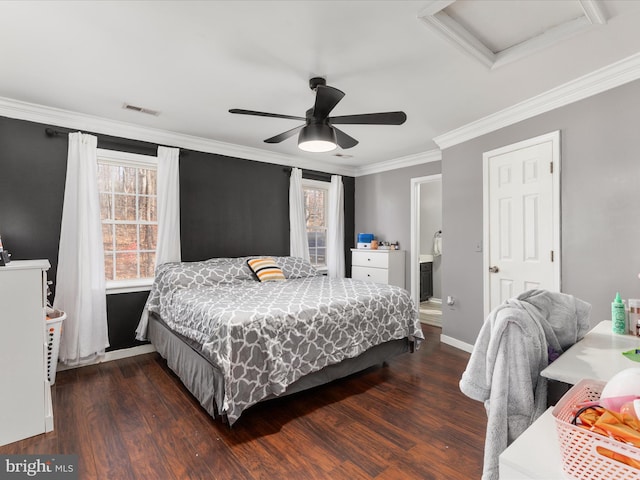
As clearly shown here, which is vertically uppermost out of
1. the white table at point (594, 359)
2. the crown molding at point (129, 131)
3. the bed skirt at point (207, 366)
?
the crown molding at point (129, 131)

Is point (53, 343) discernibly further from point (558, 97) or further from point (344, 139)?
point (558, 97)

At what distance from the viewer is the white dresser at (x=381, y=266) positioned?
16.0 feet

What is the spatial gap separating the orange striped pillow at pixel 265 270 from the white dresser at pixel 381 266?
1.69m

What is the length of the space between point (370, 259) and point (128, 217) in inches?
133

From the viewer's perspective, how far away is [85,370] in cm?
318

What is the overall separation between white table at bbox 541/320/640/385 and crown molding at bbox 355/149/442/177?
342cm

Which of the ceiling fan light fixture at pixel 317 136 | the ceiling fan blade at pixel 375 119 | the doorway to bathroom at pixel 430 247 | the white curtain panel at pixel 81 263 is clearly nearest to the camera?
the ceiling fan blade at pixel 375 119

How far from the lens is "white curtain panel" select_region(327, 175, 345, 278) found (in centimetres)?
536

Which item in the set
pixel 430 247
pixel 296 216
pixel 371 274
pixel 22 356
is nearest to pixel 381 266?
pixel 371 274

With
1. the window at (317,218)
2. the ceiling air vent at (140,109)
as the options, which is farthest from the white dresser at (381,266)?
the ceiling air vent at (140,109)

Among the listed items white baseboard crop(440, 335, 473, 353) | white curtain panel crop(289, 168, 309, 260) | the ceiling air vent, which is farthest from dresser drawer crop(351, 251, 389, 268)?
the ceiling air vent

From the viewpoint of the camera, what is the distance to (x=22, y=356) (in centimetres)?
216

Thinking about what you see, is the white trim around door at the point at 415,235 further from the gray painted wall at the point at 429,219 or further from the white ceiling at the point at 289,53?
the white ceiling at the point at 289,53

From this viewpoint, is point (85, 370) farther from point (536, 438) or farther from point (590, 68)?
point (590, 68)
